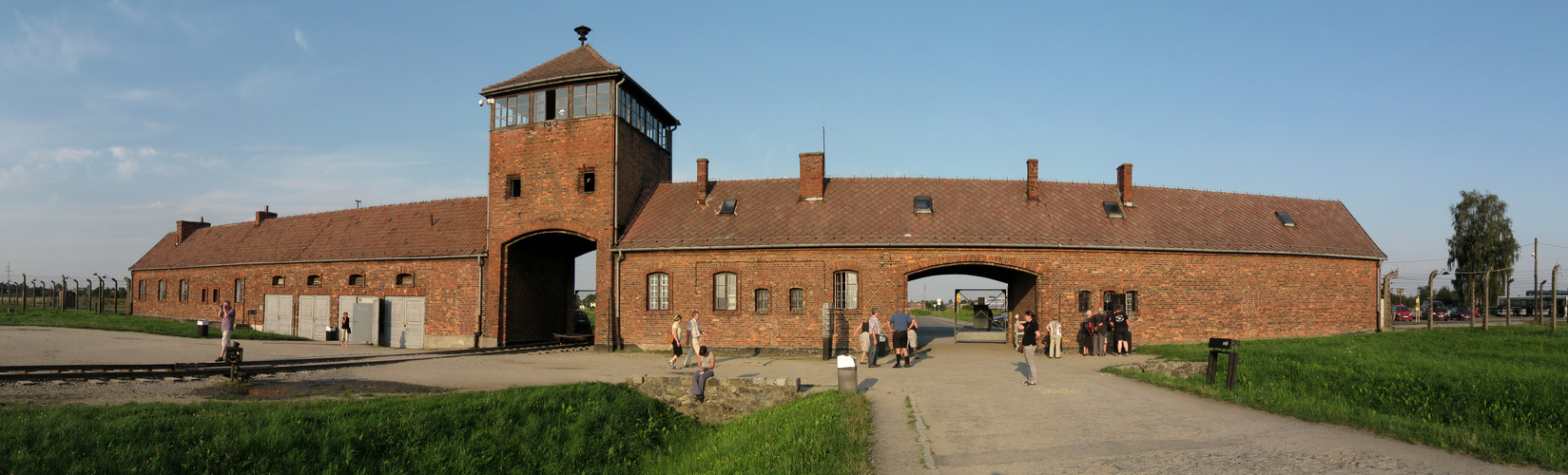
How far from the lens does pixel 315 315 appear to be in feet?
96.2

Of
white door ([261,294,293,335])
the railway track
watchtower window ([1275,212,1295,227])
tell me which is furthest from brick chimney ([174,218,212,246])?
watchtower window ([1275,212,1295,227])

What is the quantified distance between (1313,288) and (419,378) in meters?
26.0

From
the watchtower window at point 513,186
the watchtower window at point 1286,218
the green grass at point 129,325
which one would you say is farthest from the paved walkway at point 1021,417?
the watchtower window at point 1286,218

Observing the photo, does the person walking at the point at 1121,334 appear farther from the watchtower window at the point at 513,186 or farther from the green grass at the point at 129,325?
the green grass at the point at 129,325

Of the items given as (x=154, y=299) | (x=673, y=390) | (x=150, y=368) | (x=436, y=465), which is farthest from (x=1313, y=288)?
(x=154, y=299)

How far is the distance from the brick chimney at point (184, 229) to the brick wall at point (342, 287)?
2.43 m

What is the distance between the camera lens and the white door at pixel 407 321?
2662 centimetres

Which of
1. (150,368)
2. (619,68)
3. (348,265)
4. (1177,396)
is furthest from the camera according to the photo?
(348,265)

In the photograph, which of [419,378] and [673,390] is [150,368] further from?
[673,390]

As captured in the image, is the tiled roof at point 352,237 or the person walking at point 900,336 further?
the tiled roof at point 352,237

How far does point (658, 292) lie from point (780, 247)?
412cm

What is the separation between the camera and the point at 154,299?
38.0 meters

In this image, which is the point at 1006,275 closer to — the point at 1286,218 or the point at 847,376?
the point at 1286,218

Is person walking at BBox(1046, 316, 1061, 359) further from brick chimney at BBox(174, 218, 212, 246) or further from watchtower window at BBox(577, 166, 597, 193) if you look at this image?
brick chimney at BBox(174, 218, 212, 246)
